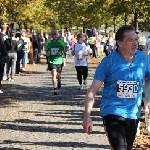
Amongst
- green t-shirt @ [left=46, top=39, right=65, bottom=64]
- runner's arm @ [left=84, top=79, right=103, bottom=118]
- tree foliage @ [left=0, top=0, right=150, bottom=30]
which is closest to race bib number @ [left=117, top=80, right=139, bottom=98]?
runner's arm @ [left=84, top=79, right=103, bottom=118]

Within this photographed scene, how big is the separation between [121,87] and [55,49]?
966cm

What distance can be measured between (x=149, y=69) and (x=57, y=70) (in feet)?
31.8

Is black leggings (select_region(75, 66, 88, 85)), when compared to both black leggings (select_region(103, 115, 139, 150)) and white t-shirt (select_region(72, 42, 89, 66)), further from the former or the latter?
black leggings (select_region(103, 115, 139, 150))

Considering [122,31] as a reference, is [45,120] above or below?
below

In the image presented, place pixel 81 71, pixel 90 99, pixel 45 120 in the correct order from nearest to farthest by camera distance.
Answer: pixel 90 99 → pixel 45 120 → pixel 81 71

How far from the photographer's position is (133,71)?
5203 millimetres

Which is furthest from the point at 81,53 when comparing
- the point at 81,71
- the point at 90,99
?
the point at 90,99

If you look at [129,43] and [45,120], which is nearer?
[129,43]

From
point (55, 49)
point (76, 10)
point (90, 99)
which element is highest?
point (90, 99)

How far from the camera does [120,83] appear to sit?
204 inches

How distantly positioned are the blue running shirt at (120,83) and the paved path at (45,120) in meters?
2.76

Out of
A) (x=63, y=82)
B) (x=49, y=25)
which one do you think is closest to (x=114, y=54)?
(x=63, y=82)

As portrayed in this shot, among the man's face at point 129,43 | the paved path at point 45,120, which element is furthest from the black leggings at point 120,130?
the paved path at point 45,120

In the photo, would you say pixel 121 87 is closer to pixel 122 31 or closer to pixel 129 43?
pixel 129 43
